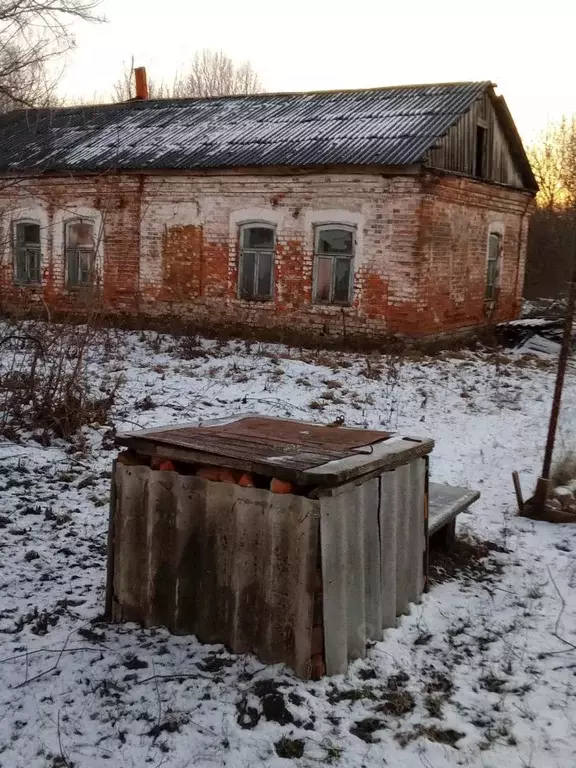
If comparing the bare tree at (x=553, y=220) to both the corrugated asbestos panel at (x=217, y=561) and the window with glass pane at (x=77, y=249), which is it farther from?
the corrugated asbestos panel at (x=217, y=561)

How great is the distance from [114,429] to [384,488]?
4095mm

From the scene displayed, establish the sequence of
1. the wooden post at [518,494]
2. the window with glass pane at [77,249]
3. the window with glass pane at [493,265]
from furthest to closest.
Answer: the window with glass pane at [77,249] < the window with glass pane at [493,265] < the wooden post at [518,494]

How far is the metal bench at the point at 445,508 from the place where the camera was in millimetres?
4598

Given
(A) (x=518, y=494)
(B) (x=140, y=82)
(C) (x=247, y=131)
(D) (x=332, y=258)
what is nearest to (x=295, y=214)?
(D) (x=332, y=258)

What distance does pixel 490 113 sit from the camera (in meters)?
14.3

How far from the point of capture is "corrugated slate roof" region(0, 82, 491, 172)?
12.7 metres

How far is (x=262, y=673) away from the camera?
11.0ft

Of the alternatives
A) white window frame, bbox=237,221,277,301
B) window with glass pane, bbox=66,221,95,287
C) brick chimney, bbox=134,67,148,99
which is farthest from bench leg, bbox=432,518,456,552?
brick chimney, bbox=134,67,148,99

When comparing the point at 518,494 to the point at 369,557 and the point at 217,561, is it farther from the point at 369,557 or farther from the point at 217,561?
the point at 217,561

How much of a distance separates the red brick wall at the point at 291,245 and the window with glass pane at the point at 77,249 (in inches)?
7.7

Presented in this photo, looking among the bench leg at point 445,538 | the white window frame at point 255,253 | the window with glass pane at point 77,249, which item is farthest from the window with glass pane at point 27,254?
the bench leg at point 445,538

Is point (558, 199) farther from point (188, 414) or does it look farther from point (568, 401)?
point (188, 414)

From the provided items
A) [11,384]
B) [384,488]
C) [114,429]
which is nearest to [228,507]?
[384,488]

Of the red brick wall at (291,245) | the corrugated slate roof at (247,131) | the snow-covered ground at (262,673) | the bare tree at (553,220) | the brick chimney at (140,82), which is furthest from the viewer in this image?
the bare tree at (553,220)
